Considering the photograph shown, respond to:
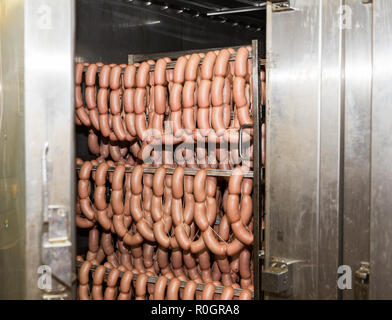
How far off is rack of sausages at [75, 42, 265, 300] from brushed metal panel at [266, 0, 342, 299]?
1016 millimetres

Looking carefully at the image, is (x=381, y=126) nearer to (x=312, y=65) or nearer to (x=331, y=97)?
(x=331, y=97)

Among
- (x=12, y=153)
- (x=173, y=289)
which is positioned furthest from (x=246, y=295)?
(x=12, y=153)

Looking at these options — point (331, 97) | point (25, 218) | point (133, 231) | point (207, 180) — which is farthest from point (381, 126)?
point (133, 231)

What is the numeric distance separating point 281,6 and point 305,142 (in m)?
0.61

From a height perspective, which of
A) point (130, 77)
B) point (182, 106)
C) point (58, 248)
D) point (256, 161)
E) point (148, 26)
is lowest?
point (58, 248)

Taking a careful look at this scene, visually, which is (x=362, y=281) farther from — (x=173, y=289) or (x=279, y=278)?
(x=173, y=289)

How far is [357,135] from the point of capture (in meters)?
2.10

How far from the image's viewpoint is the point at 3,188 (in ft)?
6.37

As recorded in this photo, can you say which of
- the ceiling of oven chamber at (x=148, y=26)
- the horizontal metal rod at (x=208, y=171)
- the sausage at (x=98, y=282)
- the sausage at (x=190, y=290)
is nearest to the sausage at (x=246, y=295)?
the sausage at (x=190, y=290)

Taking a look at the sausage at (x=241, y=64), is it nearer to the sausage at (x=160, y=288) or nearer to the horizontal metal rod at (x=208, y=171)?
the horizontal metal rod at (x=208, y=171)

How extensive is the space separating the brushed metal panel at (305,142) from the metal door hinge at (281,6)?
0.06 feet

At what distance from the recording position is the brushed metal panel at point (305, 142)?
211 centimetres

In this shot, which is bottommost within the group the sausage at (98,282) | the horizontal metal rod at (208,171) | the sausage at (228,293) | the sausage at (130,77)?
the sausage at (98,282)
